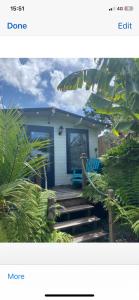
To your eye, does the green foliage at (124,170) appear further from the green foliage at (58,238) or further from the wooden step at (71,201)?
the green foliage at (58,238)

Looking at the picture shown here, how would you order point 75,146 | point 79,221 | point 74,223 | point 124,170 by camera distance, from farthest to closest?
point 75,146 < point 124,170 < point 79,221 < point 74,223

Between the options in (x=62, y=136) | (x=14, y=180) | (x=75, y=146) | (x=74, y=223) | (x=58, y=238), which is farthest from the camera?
(x=75, y=146)

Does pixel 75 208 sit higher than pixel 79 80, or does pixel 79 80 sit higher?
pixel 79 80

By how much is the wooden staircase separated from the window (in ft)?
5.74

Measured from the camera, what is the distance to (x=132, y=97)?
4047mm

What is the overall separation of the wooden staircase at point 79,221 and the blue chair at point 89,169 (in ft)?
3.68

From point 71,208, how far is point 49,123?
250 cm

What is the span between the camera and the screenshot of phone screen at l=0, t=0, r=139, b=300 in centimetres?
137

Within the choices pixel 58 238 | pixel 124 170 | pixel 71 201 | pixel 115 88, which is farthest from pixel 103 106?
pixel 58 238

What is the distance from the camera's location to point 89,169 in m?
6.02

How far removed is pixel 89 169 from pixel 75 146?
1025mm

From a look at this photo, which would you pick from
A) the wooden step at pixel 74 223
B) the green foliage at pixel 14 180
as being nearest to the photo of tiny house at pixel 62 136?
the wooden step at pixel 74 223

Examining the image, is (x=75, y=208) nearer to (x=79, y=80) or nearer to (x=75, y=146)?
(x=79, y=80)
